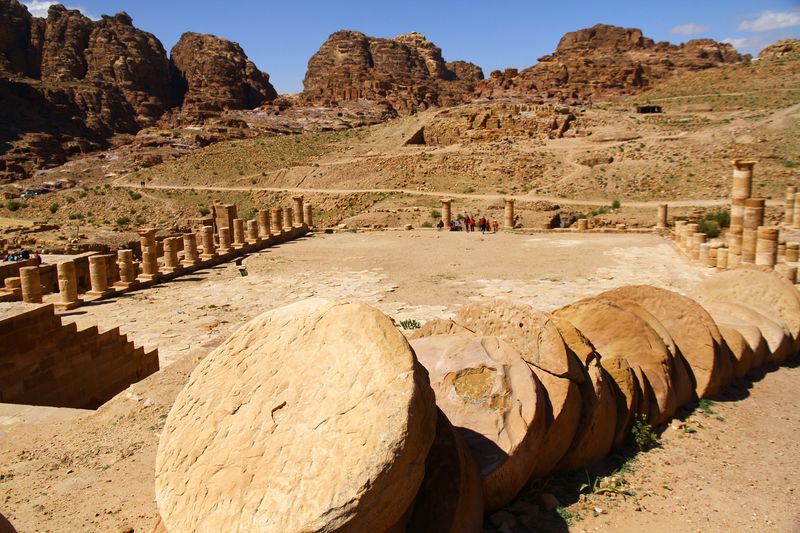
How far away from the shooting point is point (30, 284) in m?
13.8

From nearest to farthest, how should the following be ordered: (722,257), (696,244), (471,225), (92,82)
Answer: (722,257)
(696,244)
(471,225)
(92,82)

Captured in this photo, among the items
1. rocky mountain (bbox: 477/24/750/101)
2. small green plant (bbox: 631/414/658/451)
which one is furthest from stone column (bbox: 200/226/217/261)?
rocky mountain (bbox: 477/24/750/101)

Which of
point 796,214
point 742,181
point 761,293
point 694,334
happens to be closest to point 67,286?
point 694,334

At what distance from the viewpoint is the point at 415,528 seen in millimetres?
3971

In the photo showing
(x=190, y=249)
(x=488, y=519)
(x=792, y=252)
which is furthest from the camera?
(x=190, y=249)

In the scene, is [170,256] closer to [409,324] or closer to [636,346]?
[409,324]

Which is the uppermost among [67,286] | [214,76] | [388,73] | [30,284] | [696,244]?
[388,73]

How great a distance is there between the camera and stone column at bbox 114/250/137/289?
53.4ft

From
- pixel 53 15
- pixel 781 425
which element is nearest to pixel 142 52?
pixel 53 15

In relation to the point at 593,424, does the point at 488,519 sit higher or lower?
lower

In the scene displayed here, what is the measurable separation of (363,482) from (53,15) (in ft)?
337

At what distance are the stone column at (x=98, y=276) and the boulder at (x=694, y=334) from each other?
1331 cm

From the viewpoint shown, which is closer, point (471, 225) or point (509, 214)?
point (471, 225)

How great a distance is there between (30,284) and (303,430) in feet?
42.7
